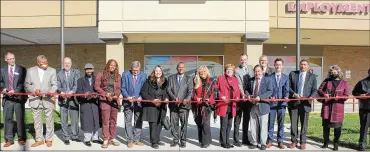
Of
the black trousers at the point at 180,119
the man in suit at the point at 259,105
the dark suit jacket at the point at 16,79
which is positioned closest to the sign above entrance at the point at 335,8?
the man in suit at the point at 259,105

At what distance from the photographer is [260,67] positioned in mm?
7684

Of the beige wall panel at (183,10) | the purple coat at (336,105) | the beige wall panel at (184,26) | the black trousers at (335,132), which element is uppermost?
the beige wall panel at (183,10)

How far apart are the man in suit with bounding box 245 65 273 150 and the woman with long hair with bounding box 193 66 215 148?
2.78ft

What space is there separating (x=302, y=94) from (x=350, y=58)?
16.7 meters

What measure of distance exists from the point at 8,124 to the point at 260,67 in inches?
→ 215

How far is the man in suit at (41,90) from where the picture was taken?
7699 mm

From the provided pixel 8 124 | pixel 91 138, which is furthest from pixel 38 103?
pixel 91 138

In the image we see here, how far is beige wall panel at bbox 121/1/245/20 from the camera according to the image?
1474 cm

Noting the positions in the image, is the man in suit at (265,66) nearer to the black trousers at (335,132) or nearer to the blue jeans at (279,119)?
the blue jeans at (279,119)

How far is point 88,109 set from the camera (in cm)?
795

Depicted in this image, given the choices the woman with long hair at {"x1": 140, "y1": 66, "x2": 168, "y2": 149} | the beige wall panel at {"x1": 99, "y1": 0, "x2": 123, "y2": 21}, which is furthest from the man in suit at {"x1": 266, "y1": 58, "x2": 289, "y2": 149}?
the beige wall panel at {"x1": 99, "y1": 0, "x2": 123, "y2": 21}

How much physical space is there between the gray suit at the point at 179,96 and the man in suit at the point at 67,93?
7.18ft

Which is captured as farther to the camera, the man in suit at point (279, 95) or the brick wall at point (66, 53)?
the brick wall at point (66, 53)

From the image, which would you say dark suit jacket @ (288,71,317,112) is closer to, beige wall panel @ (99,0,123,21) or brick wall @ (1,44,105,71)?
beige wall panel @ (99,0,123,21)
